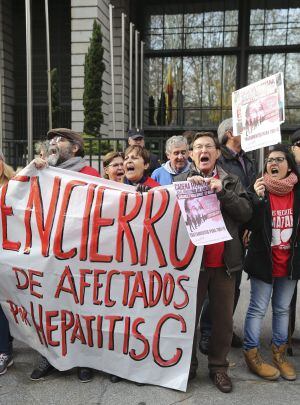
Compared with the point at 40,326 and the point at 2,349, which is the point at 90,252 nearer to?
the point at 40,326

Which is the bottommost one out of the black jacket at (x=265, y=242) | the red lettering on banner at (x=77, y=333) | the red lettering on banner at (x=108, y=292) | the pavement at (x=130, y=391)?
the pavement at (x=130, y=391)

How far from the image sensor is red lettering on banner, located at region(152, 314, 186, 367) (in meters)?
2.96

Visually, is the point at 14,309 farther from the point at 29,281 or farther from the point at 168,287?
the point at 168,287

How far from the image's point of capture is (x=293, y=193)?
10.4ft

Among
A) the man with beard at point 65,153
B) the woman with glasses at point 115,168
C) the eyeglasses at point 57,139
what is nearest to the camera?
the man with beard at point 65,153

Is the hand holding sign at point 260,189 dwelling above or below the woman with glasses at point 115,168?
below

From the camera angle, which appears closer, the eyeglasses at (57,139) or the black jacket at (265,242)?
the black jacket at (265,242)

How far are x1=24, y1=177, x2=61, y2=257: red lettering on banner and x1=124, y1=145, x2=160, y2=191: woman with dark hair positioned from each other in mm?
569

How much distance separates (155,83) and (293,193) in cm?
1553

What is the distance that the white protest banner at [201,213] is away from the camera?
9.13ft

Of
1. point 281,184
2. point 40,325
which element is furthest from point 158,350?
point 281,184

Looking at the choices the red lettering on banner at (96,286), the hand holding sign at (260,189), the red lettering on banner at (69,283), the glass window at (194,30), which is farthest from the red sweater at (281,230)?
the glass window at (194,30)

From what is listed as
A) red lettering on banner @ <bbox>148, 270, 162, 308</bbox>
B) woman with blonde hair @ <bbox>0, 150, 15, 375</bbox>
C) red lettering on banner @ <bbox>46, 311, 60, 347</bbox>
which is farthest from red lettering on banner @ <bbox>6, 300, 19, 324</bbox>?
red lettering on banner @ <bbox>148, 270, 162, 308</bbox>

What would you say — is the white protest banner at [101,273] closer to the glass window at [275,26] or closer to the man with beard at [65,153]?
the man with beard at [65,153]
